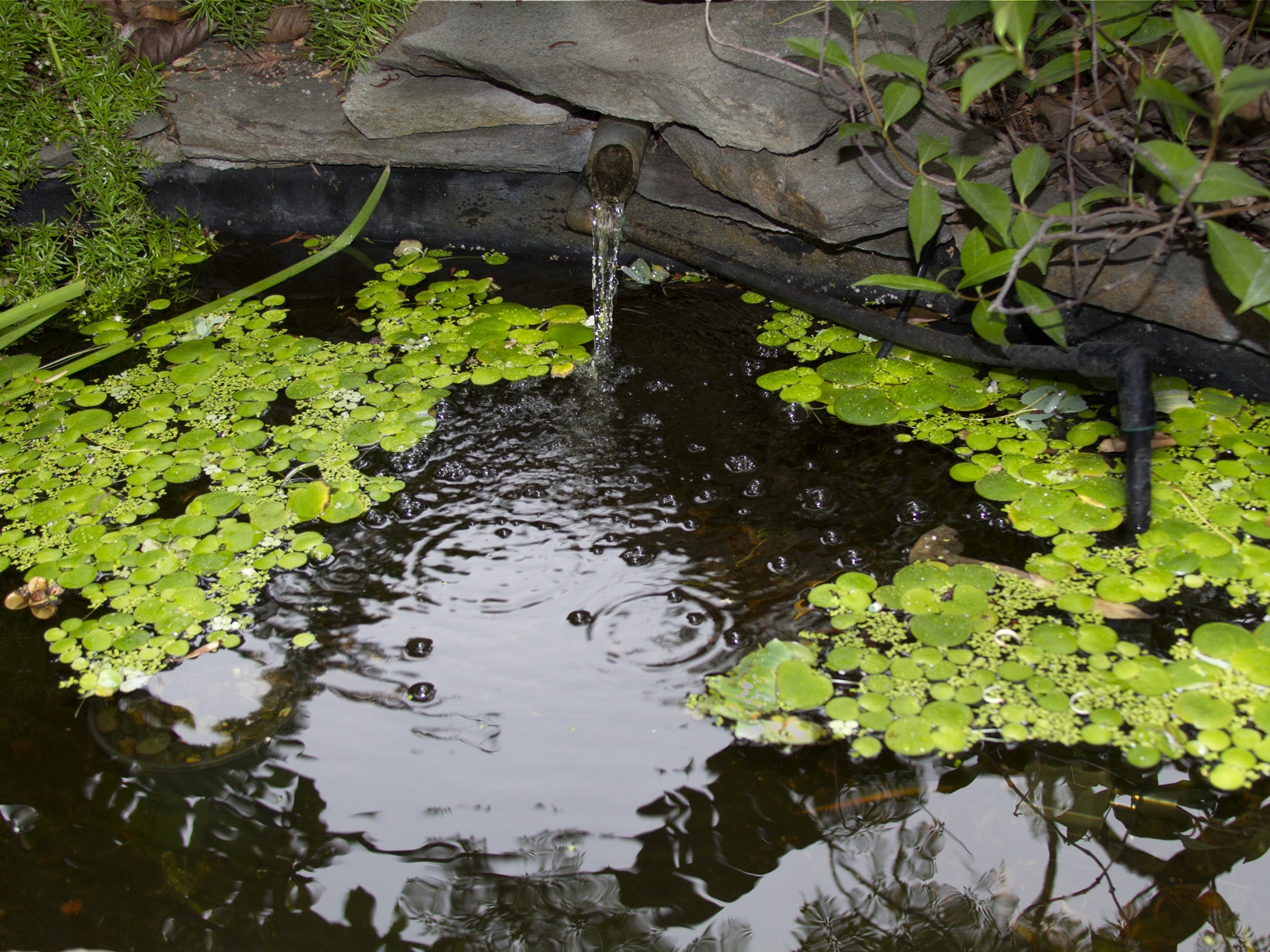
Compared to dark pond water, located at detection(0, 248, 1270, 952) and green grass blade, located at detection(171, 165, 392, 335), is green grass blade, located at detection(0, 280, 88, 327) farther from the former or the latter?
dark pond water, located at detection(0, 248, 1270, 952)

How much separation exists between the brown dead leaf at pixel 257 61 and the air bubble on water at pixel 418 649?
7.69 ft

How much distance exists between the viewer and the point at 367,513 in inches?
Answer: 78.8

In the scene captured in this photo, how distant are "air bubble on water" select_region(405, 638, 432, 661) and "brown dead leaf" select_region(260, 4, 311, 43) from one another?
2437 millimetres

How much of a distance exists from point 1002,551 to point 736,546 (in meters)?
0.57

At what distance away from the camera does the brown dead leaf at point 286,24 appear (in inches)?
119

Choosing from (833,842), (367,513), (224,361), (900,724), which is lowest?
(833,842)

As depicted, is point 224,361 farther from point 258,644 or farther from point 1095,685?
point 1095,685

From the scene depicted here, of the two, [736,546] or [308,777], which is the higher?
[736,546]

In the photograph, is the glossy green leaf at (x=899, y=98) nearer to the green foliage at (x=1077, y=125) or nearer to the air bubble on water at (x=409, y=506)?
the green foliage at (x=1077, y=125)

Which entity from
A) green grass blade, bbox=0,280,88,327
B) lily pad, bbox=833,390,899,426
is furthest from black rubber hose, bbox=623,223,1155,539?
green grass blade, bbox=0,280,88,327

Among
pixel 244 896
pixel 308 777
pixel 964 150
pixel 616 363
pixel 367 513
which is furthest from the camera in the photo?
pixel 616 363

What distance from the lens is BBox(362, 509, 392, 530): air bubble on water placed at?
198cm

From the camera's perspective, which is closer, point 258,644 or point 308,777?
point 308,777

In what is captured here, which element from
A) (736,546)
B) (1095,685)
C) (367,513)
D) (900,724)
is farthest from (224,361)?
(1095,685)
